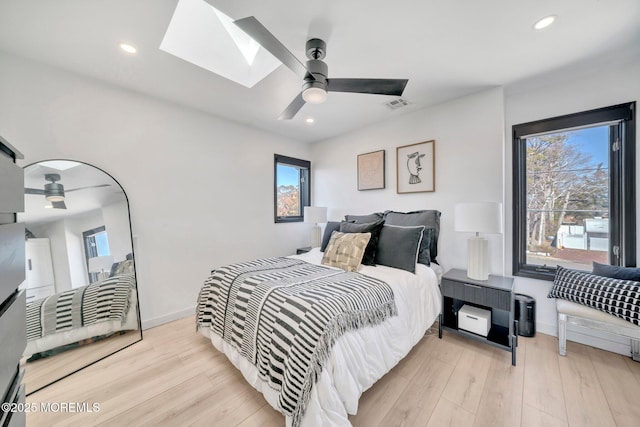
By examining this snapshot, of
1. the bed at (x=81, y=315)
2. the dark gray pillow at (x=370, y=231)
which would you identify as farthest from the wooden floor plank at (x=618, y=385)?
the bed at (x=81, y=315)

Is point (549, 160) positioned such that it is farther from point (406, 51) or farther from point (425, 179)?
point (406, 51)

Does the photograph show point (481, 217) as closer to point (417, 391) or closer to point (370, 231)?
point (370, 231)

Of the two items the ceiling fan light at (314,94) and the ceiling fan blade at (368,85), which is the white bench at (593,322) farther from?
the ceiling fan light at (314,94)

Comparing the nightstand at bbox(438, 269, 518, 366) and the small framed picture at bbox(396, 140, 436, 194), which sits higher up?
the small framed picture at bbox(396, 140, 436, 194)

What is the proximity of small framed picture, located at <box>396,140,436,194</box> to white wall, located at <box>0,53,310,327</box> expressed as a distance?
2045 mm

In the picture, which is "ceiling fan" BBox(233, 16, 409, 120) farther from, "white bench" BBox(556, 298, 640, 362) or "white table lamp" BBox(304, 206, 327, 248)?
"white bench" BBox(556, 298, 640, 362)

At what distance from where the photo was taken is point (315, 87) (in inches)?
65.9

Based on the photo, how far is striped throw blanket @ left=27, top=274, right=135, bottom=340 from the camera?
185 centimetres

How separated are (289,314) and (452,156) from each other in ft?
8.56

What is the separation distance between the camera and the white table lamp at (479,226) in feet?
6.69

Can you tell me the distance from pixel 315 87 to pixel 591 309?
2.88 meters

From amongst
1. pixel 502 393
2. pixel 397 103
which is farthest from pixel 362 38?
pixel 502 393

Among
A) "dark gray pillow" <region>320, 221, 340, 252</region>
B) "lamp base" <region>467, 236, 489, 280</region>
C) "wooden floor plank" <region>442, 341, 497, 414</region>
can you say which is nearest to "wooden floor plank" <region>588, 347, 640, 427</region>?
"wooden floor plank" <region>442, 341, 497, 414</region>

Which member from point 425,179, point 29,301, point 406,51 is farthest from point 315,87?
point 29,301
